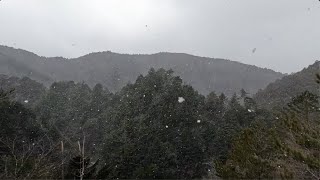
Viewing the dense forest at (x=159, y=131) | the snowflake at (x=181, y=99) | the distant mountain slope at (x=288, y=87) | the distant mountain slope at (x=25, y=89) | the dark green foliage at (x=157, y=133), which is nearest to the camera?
the dense forest at (x=159, y=131)

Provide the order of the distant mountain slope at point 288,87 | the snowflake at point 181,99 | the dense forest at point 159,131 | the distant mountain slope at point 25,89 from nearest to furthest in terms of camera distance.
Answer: the dense forest at point 159,131 < the snowflake at point 181,99 < the distant mountain slope at point 25,89 < the distant mountain slope at point 288,87

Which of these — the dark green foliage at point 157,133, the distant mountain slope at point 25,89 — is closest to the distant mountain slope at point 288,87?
the dark green foliage at point 157,133

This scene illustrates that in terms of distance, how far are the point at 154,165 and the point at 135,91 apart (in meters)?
11.6

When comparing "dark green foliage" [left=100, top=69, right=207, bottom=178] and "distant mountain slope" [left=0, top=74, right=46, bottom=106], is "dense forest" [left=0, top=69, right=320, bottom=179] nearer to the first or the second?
"dark green foliage" [left=100, top=69, right=207, bottom=178]

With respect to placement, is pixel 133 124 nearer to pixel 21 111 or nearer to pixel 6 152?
pixel 21 111

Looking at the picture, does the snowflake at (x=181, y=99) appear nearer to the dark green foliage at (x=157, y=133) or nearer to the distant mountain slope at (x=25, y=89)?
A: the dark green foliage at (x=157, y=133)

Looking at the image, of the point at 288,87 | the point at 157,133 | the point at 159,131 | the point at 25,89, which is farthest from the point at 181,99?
the point at 288,87

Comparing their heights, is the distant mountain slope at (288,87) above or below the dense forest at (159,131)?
above

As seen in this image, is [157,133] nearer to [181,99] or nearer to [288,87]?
[181,99]

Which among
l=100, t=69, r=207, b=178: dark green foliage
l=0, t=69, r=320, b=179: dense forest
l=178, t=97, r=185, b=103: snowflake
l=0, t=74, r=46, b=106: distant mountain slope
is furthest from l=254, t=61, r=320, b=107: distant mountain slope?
l=0, t=74, r=46, b=106: distant mountain slope

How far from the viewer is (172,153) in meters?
33.2

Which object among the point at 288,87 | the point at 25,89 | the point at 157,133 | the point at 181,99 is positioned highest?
the point at 288,87

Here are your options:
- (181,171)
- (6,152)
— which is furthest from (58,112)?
(6,152)

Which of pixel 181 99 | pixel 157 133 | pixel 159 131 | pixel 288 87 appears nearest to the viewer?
pixel 157 133
